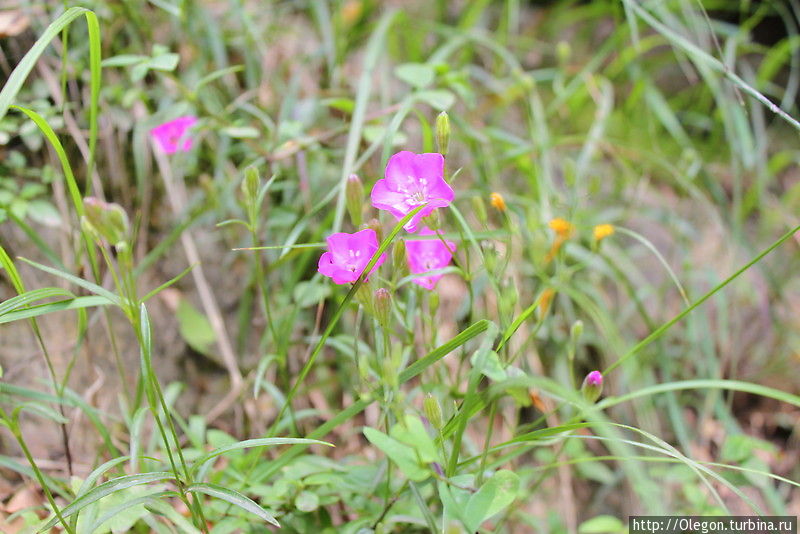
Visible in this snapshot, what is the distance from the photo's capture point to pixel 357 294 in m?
0.87

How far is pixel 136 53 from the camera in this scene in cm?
150

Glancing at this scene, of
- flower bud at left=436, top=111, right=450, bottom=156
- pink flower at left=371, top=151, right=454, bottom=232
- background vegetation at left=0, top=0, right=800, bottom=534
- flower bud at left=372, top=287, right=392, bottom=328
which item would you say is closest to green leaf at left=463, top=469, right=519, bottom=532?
background vegetation at left=0, top=0, right=800, bottom=534

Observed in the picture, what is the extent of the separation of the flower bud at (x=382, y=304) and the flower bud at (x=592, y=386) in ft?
1.00

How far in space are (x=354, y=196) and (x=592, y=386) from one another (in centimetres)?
44

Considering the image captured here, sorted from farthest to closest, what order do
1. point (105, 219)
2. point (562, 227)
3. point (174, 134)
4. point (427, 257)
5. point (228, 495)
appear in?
point (174, 134), point (562, 227), point (427, 257), point (228, 495), point (105, 219)

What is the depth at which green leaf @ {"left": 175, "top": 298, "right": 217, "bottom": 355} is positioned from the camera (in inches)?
54.2

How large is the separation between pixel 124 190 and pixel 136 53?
33cm

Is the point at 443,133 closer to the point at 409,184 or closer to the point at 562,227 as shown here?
the point at 409,184

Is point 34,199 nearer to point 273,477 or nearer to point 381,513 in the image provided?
point 273,477

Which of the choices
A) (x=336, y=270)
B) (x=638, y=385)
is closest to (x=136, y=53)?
(x=336, y=270)

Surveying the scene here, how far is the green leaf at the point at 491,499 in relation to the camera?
2.47 feet

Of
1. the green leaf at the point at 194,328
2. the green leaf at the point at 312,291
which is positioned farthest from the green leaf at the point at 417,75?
the green leaf at the point at 194,328

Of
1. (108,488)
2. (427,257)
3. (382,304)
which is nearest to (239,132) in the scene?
(427,257)

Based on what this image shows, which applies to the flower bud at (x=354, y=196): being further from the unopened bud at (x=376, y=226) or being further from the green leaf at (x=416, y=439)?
the green leaf at (x=416, y=439)
